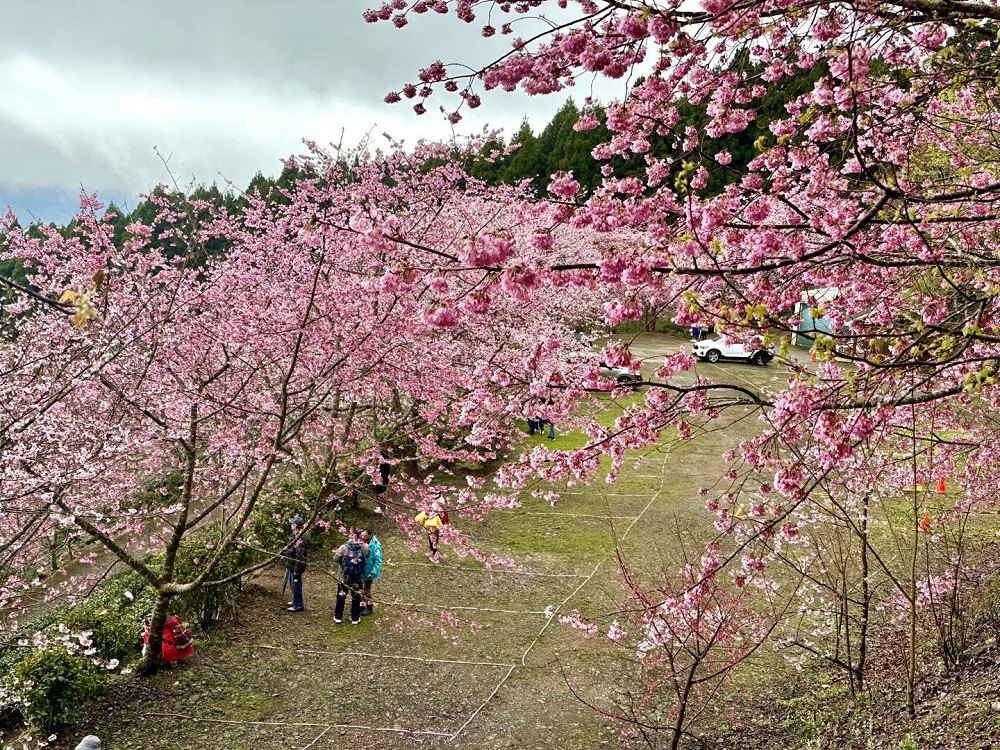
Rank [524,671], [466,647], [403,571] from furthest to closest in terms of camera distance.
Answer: [403,571] → [466,647] → [524,671]

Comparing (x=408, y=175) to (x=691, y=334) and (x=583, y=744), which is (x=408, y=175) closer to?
(x=583, y=744)

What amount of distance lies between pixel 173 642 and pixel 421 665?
2.99 metres

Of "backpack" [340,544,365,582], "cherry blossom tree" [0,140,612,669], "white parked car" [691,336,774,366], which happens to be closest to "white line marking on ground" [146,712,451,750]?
"cherry blossom tree" [0,140,612,669]

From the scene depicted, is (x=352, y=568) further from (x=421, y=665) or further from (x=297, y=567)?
→ (x=421, y=665)

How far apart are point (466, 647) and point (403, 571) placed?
249cm

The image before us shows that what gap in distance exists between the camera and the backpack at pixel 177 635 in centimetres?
777

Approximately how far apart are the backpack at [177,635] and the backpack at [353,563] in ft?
6.67

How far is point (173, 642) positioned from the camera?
25.6 ft

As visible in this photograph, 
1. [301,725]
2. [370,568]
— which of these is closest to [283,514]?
[370,568]

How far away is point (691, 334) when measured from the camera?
34.3 metres

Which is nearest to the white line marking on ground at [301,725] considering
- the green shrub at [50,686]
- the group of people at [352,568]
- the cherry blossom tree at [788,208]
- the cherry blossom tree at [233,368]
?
the green shrub at [50,686]

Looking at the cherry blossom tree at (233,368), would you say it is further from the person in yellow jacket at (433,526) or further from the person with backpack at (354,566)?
the person with backpack at (354,566)

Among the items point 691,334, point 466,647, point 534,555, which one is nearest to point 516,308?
point 534,555

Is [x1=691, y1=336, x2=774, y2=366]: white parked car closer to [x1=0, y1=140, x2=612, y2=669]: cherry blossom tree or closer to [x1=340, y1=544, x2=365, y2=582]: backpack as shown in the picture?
[x1=0, y1=140, x2=612, y2=669]: cherry blossom tree
